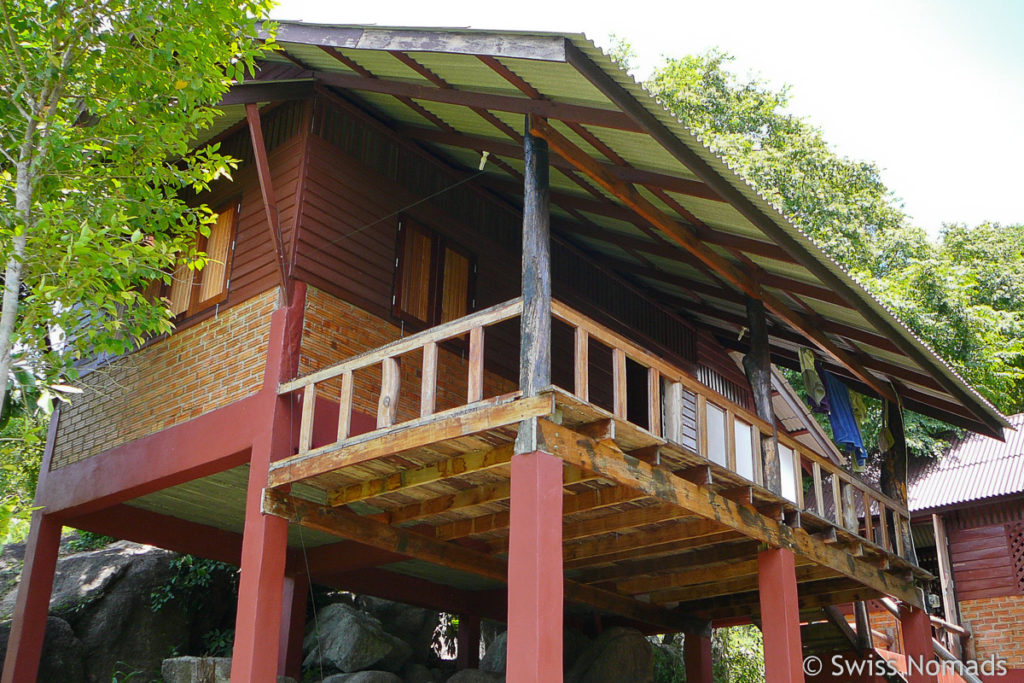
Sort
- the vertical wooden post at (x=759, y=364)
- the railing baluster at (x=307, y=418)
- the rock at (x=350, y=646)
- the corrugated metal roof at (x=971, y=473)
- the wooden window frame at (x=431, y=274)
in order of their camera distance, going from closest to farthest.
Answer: the railing baluster at (x=307, y=418)
the wooden window frame at (x=431, y=274)
the vertical wooden post at (x=759, y=364)
the rock at (x=350, y=646)
the corrugated metal roof at (x=971, y=473)

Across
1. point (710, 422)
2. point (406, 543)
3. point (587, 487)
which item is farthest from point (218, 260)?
point (710, 422)

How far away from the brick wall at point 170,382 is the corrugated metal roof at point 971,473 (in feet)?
40.2

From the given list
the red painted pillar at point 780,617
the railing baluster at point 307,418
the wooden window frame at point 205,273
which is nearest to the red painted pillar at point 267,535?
the railing baluster at point 307,418

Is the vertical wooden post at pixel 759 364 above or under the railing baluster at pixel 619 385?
above

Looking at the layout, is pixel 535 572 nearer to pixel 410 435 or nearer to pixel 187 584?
pixel 410 435

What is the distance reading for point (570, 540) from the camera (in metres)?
11.1

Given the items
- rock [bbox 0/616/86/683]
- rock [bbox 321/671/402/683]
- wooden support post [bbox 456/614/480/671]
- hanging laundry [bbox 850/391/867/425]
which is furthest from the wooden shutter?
hanging laundry [bbox 850/391/867/425]

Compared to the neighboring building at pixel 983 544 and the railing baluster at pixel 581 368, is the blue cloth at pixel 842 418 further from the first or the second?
the railing baluster at pixel 581 368

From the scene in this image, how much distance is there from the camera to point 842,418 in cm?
1328

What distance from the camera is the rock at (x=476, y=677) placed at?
40.5ft

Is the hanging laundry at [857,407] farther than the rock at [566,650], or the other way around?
the rock at [566,650]

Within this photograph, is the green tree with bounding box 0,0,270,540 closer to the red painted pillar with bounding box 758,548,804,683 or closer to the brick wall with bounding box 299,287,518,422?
the brick wall with bounding box 299,287,518,422

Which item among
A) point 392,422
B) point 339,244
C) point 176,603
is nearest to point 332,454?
point 392,422

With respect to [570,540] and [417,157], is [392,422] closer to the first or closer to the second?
[570,540]
